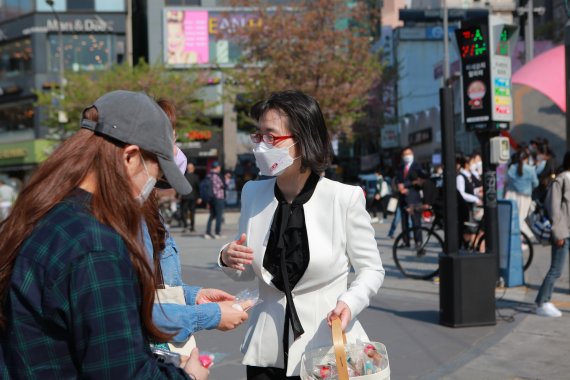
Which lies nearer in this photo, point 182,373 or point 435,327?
point 182,373

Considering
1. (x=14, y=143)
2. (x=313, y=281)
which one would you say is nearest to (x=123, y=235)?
(x=313, y=281)

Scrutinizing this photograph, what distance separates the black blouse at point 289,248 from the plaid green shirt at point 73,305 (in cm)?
140

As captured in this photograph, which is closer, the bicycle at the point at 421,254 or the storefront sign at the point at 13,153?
the bicycle at the point at 421,254

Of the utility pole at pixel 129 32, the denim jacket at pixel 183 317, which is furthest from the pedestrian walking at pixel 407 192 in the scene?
the utility pole at pixel 129 32

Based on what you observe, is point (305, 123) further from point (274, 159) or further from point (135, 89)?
point (135, 89)

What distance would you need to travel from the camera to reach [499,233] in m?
9.80

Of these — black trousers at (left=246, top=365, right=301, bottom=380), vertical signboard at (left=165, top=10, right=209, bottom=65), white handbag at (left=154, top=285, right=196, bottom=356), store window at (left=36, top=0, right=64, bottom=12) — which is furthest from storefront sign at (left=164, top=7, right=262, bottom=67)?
white handbag at (left=154, top=285, right=196, bottom=356)

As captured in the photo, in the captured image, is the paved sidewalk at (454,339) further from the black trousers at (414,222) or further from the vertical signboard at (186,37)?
the vertical signboard at (186,37)

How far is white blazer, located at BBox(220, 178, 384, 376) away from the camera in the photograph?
3.08 m

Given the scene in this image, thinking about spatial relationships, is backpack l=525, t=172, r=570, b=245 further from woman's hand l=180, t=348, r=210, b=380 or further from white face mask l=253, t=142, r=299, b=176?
woman's hand l=180, t=348, r=210, b=380

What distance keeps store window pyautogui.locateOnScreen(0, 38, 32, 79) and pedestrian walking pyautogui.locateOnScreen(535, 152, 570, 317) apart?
41686mm

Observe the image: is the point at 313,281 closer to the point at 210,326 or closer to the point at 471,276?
the point at 210,326

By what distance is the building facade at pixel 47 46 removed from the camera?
144 feet

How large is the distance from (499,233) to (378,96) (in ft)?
94.9
